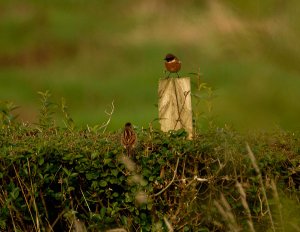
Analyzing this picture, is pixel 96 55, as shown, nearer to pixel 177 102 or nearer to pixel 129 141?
pixel 177 102

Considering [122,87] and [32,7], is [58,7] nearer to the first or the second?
[32,7]

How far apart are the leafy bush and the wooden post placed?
0.19 m


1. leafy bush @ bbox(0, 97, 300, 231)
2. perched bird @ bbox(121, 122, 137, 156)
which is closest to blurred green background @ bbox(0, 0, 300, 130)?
leafy bush @ bbox(0, 97, 300, 231)

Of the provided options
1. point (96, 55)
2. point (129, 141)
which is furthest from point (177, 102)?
point (96, 55)

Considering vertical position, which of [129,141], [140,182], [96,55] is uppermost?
[129,141]

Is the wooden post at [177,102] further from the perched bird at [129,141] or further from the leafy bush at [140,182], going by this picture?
the perched bird at [129,141]

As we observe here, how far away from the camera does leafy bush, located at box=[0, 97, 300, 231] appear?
418cm

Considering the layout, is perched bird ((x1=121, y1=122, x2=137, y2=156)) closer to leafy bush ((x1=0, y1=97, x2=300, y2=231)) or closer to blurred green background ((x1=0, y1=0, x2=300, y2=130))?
leafy bush ((x1=0, y1=97, x2=300, y2=231))

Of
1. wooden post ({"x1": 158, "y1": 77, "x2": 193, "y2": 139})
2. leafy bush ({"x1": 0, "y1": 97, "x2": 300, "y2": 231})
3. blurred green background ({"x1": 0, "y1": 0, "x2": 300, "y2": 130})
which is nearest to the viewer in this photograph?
leafy bush ({"x1": 0, "y1": 97, "x2": 300, "y2": 231})

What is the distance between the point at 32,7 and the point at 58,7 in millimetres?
764

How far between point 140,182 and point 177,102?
661 millimetres

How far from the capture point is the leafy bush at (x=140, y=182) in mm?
4184

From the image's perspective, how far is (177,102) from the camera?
15.3 feet

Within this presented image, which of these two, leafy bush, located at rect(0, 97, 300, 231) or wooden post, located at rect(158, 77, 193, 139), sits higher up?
wooden post, located at rect(158, 77, 193, 139)
